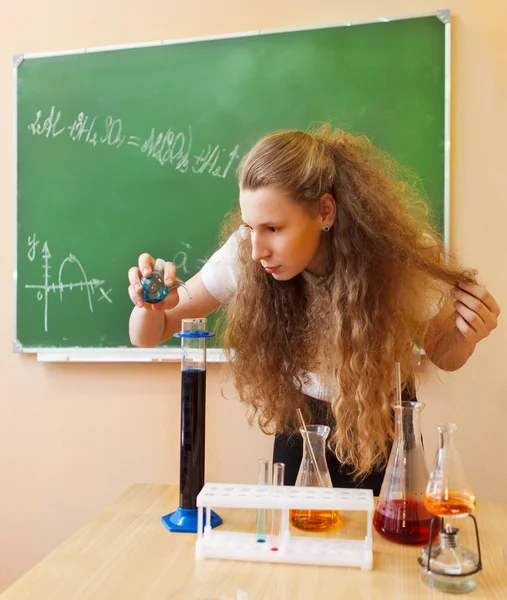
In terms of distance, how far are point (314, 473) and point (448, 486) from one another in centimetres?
21

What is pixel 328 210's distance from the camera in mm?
1109

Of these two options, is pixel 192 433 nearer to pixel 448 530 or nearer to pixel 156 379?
pixel 448 530

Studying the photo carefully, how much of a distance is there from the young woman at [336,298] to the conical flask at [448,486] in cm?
26

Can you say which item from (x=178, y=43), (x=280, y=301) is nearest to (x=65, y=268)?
(x=178, y=43)

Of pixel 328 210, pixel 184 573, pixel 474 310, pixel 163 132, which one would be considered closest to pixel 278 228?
pixel 328 210

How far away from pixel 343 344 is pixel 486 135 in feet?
2.96

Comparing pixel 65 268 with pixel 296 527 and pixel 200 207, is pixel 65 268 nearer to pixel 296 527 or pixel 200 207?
pixel 200 207

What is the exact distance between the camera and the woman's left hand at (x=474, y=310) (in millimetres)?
1027

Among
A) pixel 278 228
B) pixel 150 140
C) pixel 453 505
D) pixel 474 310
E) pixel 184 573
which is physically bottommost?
pixel 184 573

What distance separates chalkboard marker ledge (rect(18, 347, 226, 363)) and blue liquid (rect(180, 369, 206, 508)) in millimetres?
754

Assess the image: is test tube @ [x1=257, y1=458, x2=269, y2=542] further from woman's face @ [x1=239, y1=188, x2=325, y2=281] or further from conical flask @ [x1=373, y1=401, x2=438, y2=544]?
woman's face @ [x1=239, y1=188, x2=325, y2=281]

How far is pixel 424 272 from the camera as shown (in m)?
1.10

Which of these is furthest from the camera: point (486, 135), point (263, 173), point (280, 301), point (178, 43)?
point (178, 43)

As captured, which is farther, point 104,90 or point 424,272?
point 104,90
